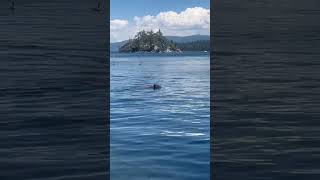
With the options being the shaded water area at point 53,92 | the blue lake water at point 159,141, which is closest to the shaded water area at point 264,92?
the shaded water area at point 53,92

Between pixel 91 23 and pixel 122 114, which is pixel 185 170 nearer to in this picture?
pixel 91 23

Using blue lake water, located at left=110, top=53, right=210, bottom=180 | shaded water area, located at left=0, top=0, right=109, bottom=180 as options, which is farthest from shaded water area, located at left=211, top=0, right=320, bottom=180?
blue lake water, located at left=110, top=53, right=210, bottom=180

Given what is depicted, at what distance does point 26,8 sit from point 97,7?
802mm

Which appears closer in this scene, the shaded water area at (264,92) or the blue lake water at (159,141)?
the shaded water area at (264,92)

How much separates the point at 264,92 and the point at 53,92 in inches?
99.5

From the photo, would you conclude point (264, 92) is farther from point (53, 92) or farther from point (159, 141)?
point (159, 141)

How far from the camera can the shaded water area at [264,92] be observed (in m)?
6.14

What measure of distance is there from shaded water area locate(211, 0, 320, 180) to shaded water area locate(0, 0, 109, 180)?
1397 mm

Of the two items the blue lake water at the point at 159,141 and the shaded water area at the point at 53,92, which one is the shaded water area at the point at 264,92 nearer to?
the shaded water area at the point at 53,92

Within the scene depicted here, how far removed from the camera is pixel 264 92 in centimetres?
630

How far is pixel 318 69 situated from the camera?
6.41m

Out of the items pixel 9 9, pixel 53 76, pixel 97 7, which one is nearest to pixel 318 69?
pixel 97 7

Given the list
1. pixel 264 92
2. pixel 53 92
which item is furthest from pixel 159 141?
pixel 53 92

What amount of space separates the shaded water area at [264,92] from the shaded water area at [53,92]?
55.0 inches
